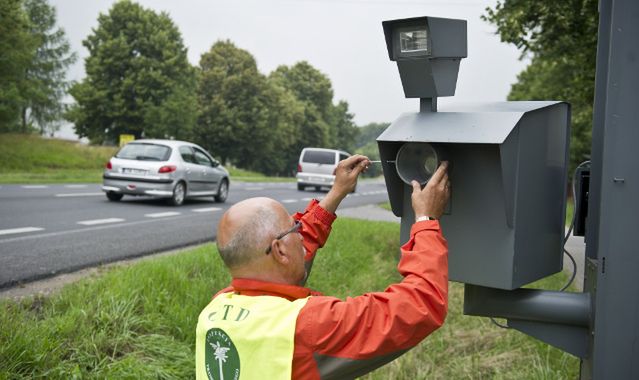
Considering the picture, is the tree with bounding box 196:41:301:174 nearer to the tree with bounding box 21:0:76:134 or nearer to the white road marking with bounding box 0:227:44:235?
the tree with bounding box 21:0:76:134

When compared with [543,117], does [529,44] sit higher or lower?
higher

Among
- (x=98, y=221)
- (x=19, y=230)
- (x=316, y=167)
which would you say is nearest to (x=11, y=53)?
(x=316, y=167)

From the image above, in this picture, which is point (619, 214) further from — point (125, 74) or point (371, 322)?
point (125, 74)

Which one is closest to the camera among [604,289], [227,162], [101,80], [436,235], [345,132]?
[436,235]

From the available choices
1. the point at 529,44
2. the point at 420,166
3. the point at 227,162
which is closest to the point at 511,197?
the point at 420,166

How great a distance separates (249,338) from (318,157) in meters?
26.9

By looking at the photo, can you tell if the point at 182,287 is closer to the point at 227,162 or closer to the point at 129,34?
the point at 129,34

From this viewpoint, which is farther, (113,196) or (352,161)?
(113,196)

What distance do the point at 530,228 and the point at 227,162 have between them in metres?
58.6

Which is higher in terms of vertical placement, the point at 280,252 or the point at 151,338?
the point at 280,252

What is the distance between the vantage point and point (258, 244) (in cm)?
200

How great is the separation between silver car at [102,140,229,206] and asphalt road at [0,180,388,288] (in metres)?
0.32

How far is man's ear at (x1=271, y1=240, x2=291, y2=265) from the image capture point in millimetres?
2002

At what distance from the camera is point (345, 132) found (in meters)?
96.8
